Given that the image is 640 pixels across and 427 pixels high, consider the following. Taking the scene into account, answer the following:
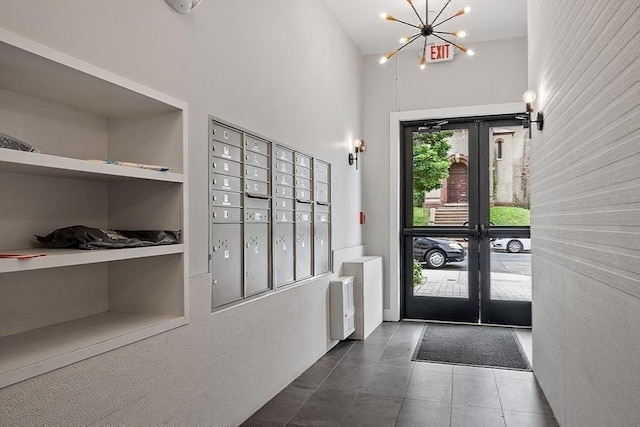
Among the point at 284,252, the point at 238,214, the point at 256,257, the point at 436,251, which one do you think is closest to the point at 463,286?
the point at 436,251

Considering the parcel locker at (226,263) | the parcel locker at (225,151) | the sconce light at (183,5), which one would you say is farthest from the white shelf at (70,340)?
the sconce light at (183,5)

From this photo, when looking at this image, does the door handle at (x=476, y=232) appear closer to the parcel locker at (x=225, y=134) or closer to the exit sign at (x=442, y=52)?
the exit sign at (x=442, y=52)

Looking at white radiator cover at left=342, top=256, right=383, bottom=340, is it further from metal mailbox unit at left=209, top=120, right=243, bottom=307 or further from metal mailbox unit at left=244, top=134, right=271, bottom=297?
metal mailbox unit at left=209, top=120, right=243, bottom=307

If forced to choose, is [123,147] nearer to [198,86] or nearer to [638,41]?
[198,86]

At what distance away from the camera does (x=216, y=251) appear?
8.27 ft

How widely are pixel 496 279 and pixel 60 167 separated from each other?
4.78 metres

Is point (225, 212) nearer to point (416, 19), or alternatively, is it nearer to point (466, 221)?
point (416, 19)

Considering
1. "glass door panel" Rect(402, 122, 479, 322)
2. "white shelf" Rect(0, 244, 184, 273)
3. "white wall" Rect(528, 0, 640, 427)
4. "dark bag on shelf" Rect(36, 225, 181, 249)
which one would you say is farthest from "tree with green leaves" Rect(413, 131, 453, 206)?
"dark bag on shelf" Rect(36, 225, 181, 249)

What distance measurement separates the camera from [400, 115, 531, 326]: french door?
5238 millimetres

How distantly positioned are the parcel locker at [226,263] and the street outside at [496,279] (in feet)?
10.7

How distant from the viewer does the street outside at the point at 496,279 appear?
5215 mm

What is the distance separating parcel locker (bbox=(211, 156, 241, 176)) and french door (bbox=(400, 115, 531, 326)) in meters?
3.21

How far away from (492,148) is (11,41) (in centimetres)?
484

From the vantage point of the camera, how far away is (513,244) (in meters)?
5.24
